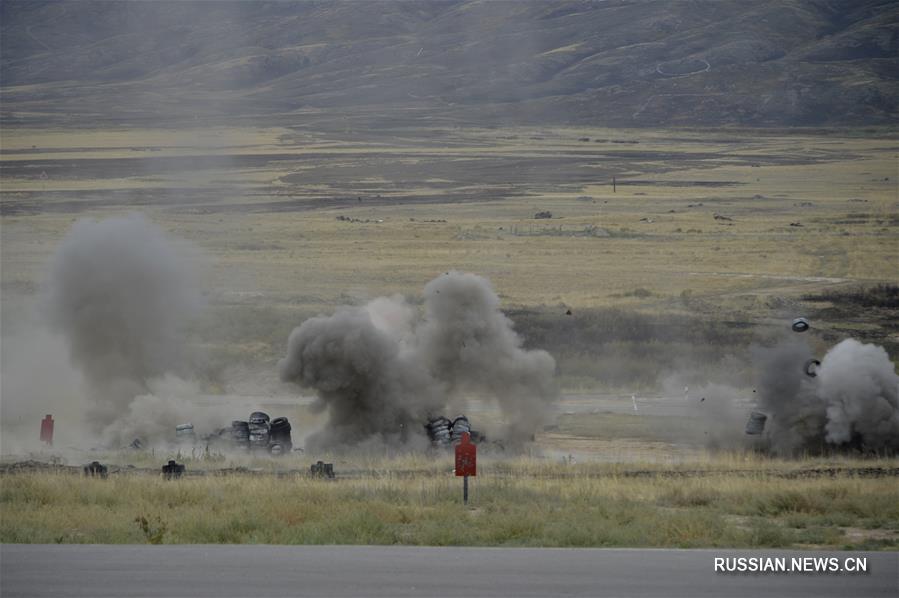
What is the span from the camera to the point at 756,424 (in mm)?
34375

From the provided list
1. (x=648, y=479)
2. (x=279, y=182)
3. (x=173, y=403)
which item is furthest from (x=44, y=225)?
(x=648, y=479)

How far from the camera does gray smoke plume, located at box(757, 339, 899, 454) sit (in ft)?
108

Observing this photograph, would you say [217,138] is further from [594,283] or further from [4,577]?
[4,577]

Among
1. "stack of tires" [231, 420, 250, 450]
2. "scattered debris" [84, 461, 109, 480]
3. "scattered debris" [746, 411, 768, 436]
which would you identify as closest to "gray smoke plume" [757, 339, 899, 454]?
"scattered debris" [746, 411, 768, 436]

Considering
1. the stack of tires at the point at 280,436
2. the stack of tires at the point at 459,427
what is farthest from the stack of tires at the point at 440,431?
the stack of tires at the point at 280,436

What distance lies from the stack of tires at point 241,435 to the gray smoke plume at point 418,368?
74.9 inches

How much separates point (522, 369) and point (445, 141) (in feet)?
451

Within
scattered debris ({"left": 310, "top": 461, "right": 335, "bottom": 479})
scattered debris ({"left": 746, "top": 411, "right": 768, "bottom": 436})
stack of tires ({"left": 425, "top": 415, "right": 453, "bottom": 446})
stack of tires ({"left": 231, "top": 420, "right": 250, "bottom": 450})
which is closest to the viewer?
scattered debris ({"left": 310, "top": 461, "right": 335, "bottom": 479})

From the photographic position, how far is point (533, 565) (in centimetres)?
1638

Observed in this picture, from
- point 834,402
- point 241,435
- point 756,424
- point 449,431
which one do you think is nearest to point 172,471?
point 241,435

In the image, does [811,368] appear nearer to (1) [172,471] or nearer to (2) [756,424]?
(2) [756,424]

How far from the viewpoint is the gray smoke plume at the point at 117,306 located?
142 feet

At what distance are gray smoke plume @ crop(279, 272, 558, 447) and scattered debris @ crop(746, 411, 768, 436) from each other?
634cm

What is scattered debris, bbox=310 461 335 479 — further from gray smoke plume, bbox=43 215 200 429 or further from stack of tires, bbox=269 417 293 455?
gray smoke plume, bbox=43 215 200 429
